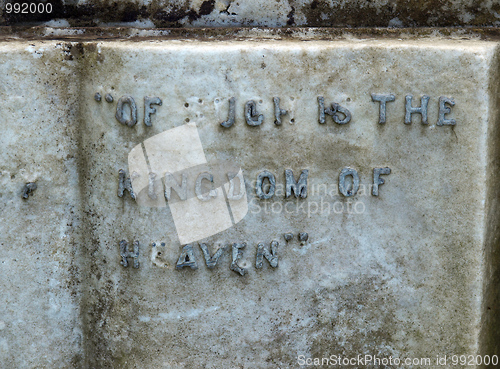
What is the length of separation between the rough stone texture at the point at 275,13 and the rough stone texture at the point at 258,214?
119mm

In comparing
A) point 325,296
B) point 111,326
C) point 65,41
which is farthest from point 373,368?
point 65,41

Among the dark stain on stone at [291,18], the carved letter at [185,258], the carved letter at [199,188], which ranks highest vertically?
the dark stain on stone at [291,18]

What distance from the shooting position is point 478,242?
70.5 inches

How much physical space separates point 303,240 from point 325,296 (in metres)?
0.22

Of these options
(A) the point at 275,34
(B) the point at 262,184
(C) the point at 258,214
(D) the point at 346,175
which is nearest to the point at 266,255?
(C) the point at 258,214

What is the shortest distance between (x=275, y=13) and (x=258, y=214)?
0.72m

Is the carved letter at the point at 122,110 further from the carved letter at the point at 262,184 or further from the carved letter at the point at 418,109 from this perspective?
the carved letter at the point at 418,109

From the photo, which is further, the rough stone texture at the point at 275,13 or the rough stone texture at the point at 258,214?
the rough stone texture at the point at 275,13

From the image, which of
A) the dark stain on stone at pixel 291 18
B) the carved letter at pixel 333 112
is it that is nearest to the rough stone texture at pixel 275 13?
the dark stain on stone at pixel 291 18

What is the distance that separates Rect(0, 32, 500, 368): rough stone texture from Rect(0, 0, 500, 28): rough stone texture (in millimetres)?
119

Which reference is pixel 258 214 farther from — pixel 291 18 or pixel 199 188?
pixel 291 18

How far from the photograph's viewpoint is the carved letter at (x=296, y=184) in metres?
1.79

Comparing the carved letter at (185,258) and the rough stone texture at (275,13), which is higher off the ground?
the rough stone texture at (275,13)

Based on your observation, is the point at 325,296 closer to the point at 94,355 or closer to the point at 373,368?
the point at 373,368
